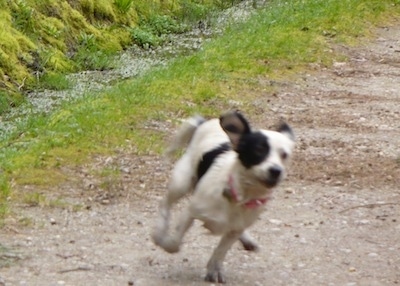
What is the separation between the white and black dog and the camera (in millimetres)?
5609

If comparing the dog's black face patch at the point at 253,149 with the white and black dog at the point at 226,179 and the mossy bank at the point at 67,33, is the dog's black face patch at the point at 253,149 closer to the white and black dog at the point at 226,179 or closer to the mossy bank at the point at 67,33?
the white and black dog at the point at 226,179

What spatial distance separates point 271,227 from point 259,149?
7.63 ft

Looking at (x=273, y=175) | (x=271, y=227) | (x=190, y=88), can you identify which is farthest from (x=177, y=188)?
(x=190, y=88)

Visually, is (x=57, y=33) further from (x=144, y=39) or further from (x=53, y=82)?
(x=144, y=39)

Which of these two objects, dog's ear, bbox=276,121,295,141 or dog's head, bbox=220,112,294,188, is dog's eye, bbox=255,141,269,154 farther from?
dog's ear, bbox=276,121,295,141

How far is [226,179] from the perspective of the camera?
5.83 meters

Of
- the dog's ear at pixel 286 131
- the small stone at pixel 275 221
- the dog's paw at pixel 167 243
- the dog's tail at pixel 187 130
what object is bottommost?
the small stone at pixel 275 221

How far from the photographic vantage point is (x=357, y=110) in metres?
12.2

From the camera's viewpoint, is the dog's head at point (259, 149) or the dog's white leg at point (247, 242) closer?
the dog's head at point (259, 149)

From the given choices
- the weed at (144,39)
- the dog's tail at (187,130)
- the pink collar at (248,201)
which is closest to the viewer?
the pink collar at (248,201)

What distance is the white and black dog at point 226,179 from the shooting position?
5.61m

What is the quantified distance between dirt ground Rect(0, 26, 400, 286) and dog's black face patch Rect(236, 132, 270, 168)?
1067 mm

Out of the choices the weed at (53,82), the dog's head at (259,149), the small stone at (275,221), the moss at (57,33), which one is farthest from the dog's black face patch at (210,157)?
the weed at (53,82)

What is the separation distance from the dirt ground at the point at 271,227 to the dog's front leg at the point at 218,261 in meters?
0.13
